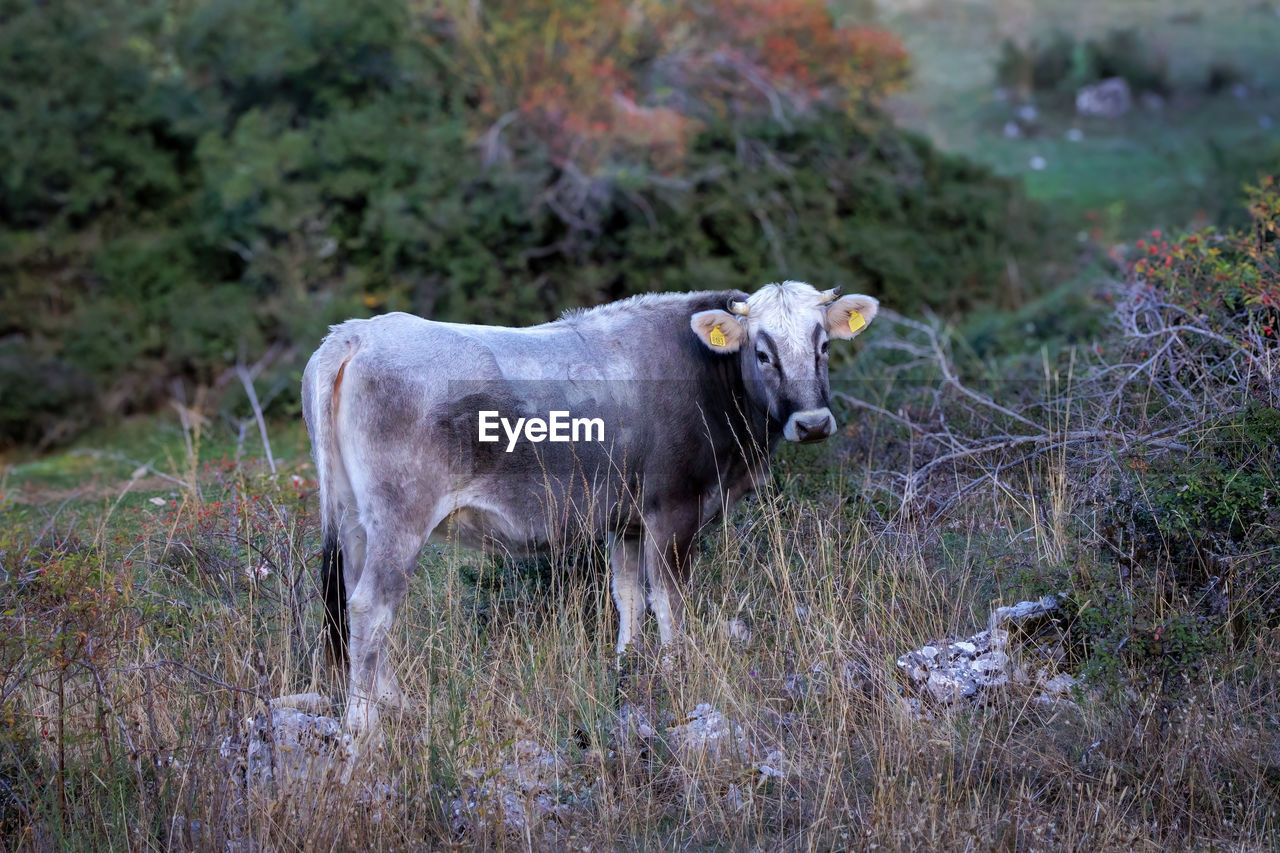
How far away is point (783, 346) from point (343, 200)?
11334mm

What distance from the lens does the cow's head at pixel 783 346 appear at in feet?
19.9

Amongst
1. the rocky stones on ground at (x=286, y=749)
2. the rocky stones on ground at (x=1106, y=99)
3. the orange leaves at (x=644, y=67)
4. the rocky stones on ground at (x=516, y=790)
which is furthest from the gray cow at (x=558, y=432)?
the rocky stones on ground at (x=1106, y=99)

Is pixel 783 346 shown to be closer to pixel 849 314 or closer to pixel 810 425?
pixel 810 425

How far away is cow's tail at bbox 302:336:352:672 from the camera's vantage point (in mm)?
5527

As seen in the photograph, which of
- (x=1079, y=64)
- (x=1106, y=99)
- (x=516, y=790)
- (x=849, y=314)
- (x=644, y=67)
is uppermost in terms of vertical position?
(x=644, y=67)

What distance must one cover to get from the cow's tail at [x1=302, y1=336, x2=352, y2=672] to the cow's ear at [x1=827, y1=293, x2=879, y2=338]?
103 inches

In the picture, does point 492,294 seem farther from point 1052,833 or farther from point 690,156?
point 1052,833

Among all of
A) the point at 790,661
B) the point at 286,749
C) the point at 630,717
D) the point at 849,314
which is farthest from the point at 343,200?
the point at 286,749

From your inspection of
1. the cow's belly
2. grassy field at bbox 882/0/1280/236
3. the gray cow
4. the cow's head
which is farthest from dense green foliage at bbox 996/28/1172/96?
the cow's belly

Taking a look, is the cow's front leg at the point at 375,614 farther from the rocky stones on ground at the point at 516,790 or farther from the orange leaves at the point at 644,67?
the orange leaves at the point at 644,67

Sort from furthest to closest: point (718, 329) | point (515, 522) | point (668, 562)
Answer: point (718, 329), point (668, 562), point (515, 522)

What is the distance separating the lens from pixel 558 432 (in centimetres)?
586

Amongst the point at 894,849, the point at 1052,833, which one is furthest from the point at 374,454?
the point at 1052,833

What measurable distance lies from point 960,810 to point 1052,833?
1.11 ft
